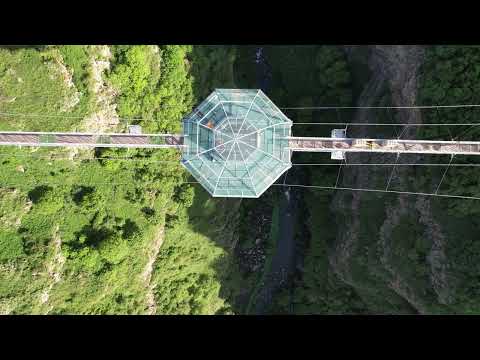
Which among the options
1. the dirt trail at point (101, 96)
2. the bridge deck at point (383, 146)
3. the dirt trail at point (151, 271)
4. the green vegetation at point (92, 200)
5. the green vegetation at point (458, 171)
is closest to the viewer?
the bridge deck at point (383, 146)

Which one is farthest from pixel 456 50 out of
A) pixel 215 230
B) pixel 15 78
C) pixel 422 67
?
pixel 15 78

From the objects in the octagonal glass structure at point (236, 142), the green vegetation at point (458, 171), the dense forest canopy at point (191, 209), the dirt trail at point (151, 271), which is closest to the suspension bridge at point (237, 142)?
the octagonal glass structure at point (236, 142)

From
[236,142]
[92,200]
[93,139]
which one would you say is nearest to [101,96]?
[93,139]

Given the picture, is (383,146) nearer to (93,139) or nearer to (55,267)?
(93,139)

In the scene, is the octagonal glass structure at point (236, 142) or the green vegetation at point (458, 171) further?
the green vegetation at point (458, 171)

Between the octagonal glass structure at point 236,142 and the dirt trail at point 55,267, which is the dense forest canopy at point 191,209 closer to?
the dirt trail at point 55,267
